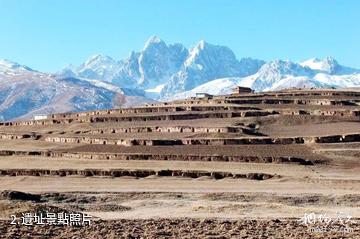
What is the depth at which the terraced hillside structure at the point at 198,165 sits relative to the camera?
3291 centimetres

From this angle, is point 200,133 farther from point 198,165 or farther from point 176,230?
point 176,230

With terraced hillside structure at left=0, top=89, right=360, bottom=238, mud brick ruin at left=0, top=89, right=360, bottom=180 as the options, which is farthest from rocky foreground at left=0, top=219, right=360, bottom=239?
mud brick ruin at left=0, top=89, right=360, bottom=180

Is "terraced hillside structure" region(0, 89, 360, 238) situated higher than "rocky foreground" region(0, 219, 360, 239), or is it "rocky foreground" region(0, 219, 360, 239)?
"terraced hillside structure" region(0, 89, 360, 238)

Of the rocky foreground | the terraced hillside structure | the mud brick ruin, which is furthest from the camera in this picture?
the mud brick ruin

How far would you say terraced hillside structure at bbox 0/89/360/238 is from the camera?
108 ft

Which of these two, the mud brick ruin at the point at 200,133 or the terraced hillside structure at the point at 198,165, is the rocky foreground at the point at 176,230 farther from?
the mud brick ruin at the point at 200,133

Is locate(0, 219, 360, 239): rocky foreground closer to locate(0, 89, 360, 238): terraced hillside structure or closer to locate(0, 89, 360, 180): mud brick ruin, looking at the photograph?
locate(0, 89, 360, 238): terraced hillside structure

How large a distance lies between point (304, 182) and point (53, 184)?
20185 millimetres

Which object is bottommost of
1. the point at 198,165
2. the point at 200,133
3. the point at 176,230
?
the point at 176,230

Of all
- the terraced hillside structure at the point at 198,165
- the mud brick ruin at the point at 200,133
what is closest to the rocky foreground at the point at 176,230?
the terraced hillside structure at the point at 198,165

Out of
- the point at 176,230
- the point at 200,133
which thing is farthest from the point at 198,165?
the point at 176,230

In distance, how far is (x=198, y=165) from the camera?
197 ft

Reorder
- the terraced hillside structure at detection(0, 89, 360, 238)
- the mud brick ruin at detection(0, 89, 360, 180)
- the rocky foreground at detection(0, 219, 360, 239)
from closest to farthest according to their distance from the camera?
1. the rocky foreground at detection(0, 219, 360, 239)
2. the terraced hillside structure at detection(0, 89, 360, 238)
3. the mud brick ruin at detection(0, 89, 360, 180)

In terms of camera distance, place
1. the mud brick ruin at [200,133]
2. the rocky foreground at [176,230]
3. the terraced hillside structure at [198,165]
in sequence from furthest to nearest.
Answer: the mud brick ruin at [200,133] → the terraced hillside structure at [198,165] → the rocky foreground at [176,230]
